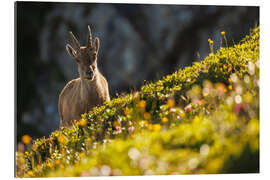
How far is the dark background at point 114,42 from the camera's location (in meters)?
8.56

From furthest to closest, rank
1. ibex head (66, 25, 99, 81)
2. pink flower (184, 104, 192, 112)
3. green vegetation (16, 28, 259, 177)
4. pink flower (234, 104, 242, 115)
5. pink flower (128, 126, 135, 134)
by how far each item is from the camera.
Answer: ibex head (66, 25, 99, 81)
pink flower (128, 126, 135, 134)
pink flower (184, 104, 192, 112)
pink flower (234, 104, 242, 115)
green vegetation (16, 28, 259, 177)

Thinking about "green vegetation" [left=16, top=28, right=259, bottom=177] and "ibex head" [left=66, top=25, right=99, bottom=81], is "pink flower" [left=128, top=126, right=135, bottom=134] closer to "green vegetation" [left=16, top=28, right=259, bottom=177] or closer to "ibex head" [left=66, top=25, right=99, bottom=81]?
"green vegetation" [left=16, top=28, right=259, bottom=177]

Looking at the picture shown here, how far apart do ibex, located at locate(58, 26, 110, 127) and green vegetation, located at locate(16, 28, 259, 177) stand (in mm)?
1331

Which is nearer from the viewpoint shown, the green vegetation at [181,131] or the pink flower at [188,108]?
the green vegetation at [181,131]

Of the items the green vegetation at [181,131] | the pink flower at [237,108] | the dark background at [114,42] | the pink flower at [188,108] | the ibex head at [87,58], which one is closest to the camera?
the green vegetation at [181,131]

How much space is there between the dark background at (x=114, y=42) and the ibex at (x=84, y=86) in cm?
100

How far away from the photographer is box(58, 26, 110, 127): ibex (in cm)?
784

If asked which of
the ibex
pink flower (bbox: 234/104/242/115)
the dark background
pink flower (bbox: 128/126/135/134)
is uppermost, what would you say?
the dark background

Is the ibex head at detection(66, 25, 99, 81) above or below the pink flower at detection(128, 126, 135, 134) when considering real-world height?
above

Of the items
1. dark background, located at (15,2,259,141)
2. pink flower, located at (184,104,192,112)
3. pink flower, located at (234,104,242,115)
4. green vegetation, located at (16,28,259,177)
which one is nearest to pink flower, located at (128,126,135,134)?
green vegetation, located at (16,28,259,177)
